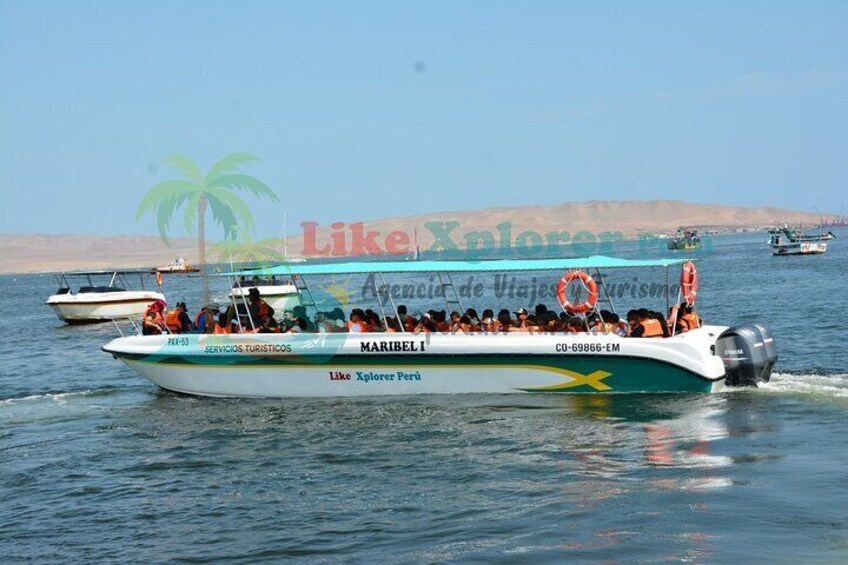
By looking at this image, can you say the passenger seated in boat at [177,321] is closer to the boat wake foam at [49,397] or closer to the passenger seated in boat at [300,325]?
the passenger seated in boat at [300,325]

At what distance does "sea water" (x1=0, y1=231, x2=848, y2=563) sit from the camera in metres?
9.79

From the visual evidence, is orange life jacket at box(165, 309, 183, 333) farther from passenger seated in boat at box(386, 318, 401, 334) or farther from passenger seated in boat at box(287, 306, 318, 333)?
passenger seated in boat at box(386, 318, 401, 334)

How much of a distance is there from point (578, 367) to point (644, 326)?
4.16 ft

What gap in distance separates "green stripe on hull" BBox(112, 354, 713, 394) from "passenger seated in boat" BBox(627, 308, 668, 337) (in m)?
0.49

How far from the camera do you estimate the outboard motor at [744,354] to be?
53.4 feet

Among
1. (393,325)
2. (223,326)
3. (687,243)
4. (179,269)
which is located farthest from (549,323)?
(179,269)

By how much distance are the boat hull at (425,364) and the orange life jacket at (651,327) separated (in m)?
0.23

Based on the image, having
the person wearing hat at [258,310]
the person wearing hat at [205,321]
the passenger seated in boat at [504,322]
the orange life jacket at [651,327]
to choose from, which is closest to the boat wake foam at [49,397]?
the person wearing hat at [205,321]

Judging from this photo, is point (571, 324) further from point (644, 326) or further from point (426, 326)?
point (426, 326)

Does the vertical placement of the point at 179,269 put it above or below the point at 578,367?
below

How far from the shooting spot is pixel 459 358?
16.7 m

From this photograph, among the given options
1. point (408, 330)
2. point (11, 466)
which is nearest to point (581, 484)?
point (408, 330)

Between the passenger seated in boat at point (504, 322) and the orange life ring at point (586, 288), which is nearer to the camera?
the orange life ring at point (586, 288)

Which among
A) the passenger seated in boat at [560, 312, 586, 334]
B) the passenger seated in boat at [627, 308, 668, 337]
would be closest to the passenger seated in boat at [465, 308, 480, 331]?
the passenger seated in boat at [560, 312, 586, 334]
